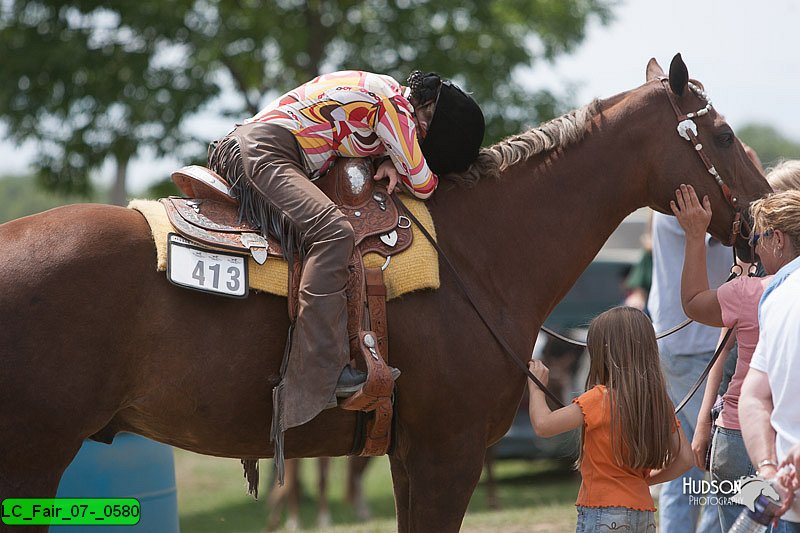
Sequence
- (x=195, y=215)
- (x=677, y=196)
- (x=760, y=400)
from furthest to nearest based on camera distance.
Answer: (x=677, y=196)
(x=195, y=215)
(x=760, y=400)

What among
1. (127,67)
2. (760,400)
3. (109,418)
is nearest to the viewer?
(760,400)

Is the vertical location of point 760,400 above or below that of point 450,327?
below

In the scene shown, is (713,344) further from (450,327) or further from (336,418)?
(336,418)

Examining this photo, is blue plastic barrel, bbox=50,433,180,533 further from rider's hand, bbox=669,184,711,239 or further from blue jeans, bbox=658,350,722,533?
rider's hand, bbox=669,184,711,239

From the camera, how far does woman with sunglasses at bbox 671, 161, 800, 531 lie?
3287 millimetres

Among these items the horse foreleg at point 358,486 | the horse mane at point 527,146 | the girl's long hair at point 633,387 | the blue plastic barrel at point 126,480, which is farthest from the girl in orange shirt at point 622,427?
the horse foreleg at point 358,486

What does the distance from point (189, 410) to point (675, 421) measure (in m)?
1.82

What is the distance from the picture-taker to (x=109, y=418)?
305cm

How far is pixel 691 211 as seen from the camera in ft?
12.0

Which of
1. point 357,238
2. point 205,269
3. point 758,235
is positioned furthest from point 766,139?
point 205,269

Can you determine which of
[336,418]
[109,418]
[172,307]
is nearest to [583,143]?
[336,418]

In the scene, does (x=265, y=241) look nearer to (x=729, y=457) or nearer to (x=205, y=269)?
(x=205, y=269)

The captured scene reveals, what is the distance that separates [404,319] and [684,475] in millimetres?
2358

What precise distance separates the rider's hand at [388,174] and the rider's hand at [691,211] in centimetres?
121
